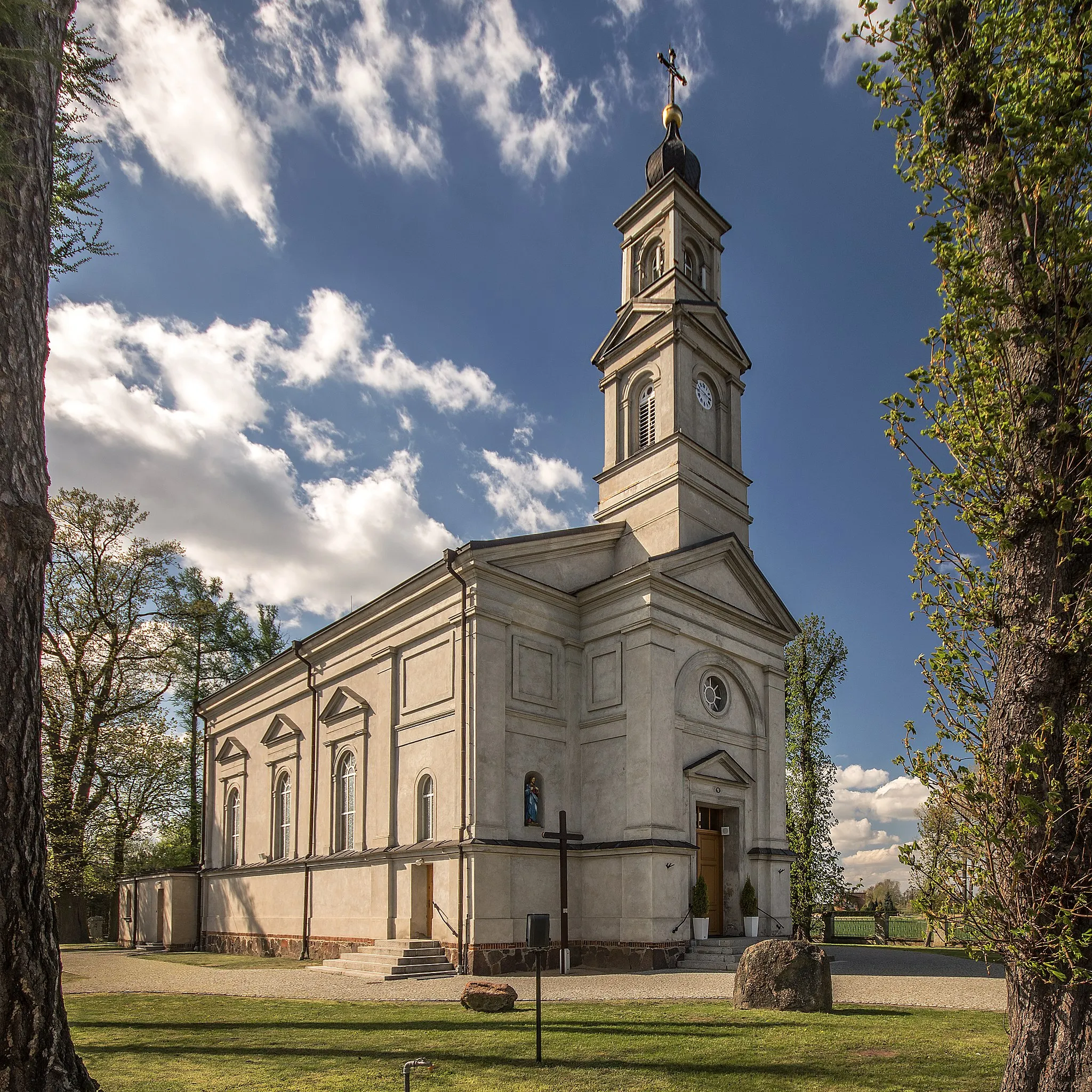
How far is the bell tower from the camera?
78.8ft

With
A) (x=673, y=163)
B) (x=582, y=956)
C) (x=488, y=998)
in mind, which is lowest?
(x=582, y=956)

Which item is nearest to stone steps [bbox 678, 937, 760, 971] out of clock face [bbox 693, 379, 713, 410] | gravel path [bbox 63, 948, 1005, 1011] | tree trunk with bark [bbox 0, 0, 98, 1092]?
gravel path [bbox 63, 948, 1005, 1011]

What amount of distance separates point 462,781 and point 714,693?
24.1 ft

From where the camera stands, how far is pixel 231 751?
33.0 metres

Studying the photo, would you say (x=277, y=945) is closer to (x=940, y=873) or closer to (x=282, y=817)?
(x=282, y=817)

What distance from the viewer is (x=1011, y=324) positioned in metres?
6.70

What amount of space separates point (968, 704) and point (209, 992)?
1482 cm

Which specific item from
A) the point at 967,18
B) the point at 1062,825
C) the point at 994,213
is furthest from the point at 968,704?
the point at 967,18

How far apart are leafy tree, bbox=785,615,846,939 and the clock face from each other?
8.86 metres

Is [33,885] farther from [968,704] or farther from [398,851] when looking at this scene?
[398,851]

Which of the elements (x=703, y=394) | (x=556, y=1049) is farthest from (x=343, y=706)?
(x=556, y=1049)

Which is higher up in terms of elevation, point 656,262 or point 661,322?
point 656,262

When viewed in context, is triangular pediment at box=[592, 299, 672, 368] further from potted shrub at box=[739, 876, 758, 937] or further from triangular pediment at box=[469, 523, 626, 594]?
potted shrub at box=[739, 876, 758, 937]

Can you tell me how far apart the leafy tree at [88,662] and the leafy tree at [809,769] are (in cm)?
2397
